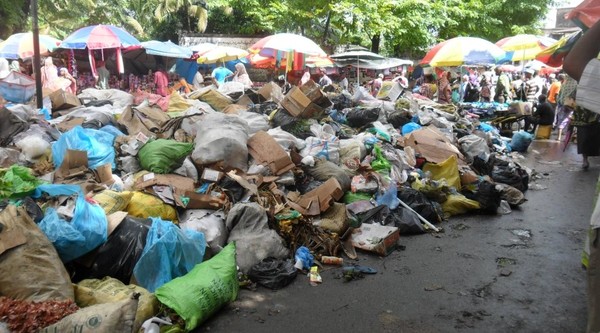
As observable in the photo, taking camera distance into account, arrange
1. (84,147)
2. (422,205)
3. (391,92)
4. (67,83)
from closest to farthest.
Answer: (84,147) < (422,205) < (391,92) < (67,83)

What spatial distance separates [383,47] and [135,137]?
20.2m

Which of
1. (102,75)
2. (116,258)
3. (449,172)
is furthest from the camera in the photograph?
(102,75)

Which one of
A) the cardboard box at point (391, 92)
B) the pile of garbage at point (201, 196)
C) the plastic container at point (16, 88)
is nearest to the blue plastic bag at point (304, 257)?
the pile of garbage at point (201, 196)

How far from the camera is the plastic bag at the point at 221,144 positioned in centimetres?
513

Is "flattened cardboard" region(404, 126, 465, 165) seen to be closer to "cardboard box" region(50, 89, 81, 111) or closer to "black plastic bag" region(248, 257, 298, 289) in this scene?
"black plastic bag" region(248, 257, 298, 289)

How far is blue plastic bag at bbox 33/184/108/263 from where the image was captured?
3.34 meters

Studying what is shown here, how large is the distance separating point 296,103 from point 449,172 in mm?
2362

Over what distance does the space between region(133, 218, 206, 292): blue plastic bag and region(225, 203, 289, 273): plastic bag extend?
383mm

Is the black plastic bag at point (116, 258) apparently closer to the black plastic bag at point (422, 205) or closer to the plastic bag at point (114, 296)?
the plastic bag at point (114, 296)

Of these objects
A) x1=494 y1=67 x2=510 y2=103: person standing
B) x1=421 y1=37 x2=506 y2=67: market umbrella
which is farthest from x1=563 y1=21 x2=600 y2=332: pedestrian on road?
x1=494 y1=67 x2=510 y2=103: person standing

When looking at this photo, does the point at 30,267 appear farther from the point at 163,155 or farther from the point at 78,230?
the point at 163,155

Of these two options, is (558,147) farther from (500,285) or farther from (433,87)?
(500,285)

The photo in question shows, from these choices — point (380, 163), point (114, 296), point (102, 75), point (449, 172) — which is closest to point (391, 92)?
point (449, 172)

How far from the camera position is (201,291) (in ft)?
10.9
